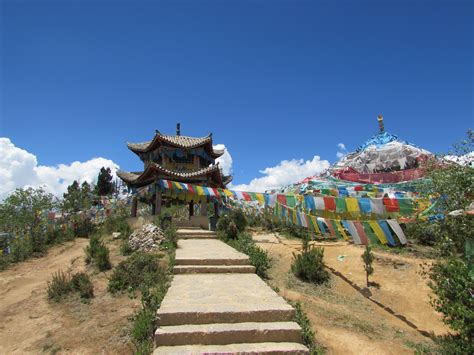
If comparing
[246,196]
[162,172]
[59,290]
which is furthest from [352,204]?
[162,172]

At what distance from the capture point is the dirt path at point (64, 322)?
5.55 m

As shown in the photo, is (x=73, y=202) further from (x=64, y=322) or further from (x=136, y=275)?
(x=64, y=322)

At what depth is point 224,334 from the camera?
500 centimetres

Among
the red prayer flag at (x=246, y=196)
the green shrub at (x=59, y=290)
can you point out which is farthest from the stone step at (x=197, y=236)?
the green shrub at (x=59, y=290)

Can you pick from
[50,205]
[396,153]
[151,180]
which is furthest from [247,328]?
[396,153]

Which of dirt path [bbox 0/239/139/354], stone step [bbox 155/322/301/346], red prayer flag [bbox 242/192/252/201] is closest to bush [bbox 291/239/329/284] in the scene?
stone step [bbox 155/322/301/346]

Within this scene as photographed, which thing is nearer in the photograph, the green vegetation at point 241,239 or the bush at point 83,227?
the green vegetation at point 241,239

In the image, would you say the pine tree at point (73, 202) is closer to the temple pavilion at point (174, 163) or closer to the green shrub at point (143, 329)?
the temple pavilion at point (174, 163)

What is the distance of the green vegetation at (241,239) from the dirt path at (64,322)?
4.28 m

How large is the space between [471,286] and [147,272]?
26.9 feet

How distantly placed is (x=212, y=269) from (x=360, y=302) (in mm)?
4801

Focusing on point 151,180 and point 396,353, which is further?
point 151,180

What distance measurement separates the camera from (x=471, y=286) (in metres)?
5.60

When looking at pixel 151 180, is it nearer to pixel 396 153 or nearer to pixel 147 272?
pixel 147 272
